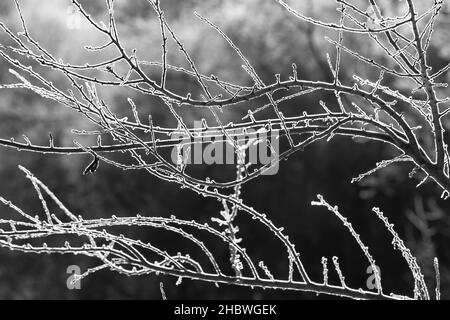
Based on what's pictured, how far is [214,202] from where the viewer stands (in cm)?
559

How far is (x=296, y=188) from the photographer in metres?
5.75

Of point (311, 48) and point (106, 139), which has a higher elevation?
point (311, 48)

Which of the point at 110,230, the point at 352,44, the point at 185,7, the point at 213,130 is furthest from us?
the point at 185,7

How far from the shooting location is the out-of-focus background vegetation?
5.48m

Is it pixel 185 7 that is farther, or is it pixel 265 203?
pixel 185 7

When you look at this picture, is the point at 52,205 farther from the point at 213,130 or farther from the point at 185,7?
the point at 213,130

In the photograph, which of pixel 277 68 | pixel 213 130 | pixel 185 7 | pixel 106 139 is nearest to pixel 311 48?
pixel 277 68

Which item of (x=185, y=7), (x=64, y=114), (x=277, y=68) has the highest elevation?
(x=185, y=7)

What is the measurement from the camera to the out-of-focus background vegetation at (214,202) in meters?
5.48

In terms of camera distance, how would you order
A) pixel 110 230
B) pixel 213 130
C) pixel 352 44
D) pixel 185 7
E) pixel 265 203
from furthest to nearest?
pixel 185 7 < pixel 352 44 < pixel 265 203 < pixel 110 230 < pixel 213 130

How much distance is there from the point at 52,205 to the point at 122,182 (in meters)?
0.59

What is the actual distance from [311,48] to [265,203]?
1632 millimetres

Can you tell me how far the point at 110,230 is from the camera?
5.26 meters
